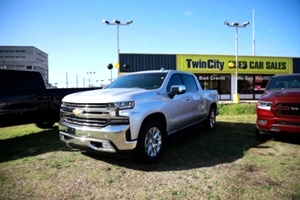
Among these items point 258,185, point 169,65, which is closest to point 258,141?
point 258,185

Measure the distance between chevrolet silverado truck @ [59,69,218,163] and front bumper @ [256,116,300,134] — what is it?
7.30ft

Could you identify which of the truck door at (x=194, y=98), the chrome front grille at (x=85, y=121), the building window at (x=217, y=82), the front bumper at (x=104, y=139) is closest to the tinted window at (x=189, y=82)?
the truck door at (x=194, y=98)

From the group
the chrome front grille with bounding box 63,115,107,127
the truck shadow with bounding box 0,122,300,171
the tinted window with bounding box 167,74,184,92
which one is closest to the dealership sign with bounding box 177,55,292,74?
the truck shadow with bounding box 0,122,300,171

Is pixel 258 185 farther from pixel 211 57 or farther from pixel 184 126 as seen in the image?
pixel 211 57

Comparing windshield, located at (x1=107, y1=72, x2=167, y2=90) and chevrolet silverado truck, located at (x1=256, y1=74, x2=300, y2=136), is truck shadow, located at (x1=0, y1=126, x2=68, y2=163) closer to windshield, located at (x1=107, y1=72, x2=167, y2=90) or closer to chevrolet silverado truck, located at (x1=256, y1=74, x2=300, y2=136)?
windshield, located at (x1=107, y1=72, x2=167, y2=90)

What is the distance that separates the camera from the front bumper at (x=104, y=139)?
14.9 ft

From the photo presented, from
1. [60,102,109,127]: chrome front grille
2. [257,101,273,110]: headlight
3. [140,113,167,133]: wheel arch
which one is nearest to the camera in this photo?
[60,102,109,127]: chrome front grille

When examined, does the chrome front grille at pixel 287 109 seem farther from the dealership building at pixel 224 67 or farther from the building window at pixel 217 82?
the building window at pixel 217 82

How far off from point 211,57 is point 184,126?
22.2 metres

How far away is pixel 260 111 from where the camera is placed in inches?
270

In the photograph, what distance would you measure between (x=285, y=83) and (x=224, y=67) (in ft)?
67.0

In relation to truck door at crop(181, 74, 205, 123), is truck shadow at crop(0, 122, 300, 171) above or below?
below

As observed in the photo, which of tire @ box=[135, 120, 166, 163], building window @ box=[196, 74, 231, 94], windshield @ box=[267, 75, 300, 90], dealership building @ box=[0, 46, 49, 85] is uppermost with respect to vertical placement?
dealership building @ box=[0, 46, 49, 85]

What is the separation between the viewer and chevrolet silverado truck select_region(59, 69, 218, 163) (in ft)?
15.1
